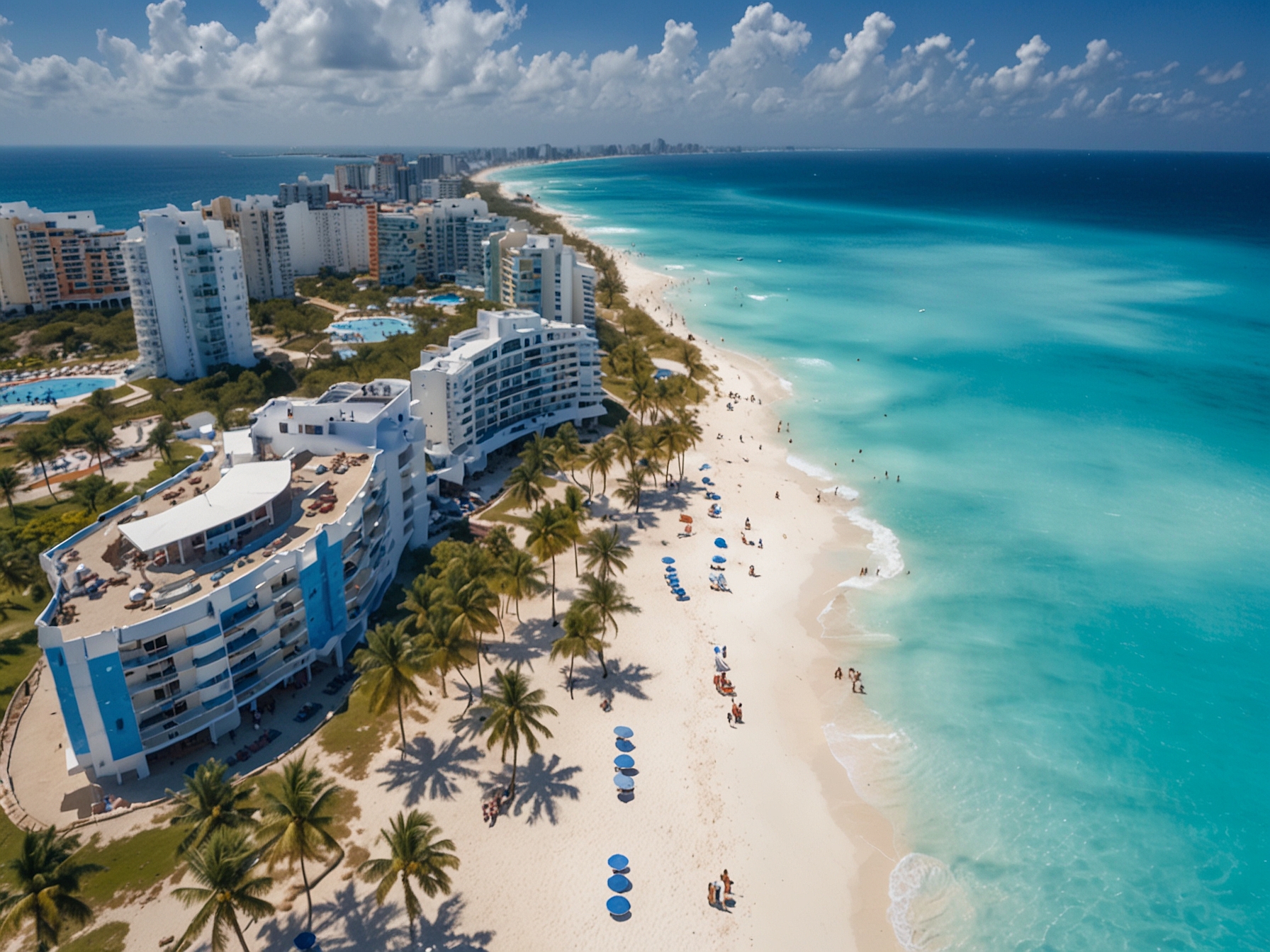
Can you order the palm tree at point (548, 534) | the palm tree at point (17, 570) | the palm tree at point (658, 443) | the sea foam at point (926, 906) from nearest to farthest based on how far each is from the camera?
the sea foam at point (926, 906)
the palm tree at point (17, 570)
the palm tree at point (548, 534)
the palm tree at point (658, 443)


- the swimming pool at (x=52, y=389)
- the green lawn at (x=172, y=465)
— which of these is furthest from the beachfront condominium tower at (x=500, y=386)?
the swimming pool at (x=52, y=389)

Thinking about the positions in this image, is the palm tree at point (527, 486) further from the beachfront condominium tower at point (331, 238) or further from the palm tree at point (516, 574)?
the beachfront condominium tower at point (331, 238)

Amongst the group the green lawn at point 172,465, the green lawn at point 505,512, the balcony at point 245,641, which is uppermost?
the balcony at point 245,641

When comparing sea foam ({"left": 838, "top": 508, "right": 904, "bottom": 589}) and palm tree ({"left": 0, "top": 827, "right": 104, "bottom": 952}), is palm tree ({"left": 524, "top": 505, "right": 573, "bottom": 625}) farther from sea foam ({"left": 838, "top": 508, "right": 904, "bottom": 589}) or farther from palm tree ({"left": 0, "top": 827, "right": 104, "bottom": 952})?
palm tree ({"left": 0, "top": 827, "right": 104, "bottom": 952})

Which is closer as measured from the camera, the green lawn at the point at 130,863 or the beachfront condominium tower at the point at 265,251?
the green lawn at the point at 130,863

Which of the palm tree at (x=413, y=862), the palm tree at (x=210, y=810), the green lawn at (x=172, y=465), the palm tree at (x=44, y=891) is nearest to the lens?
the palm tree at (x=44, y=891)

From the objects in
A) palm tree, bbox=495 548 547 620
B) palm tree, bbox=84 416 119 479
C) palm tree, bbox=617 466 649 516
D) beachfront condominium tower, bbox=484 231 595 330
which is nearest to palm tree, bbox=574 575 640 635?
palm tree, bbox=495 548 547 620

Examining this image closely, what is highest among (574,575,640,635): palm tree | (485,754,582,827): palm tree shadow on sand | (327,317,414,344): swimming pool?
(574,575,640,635): palm tree
